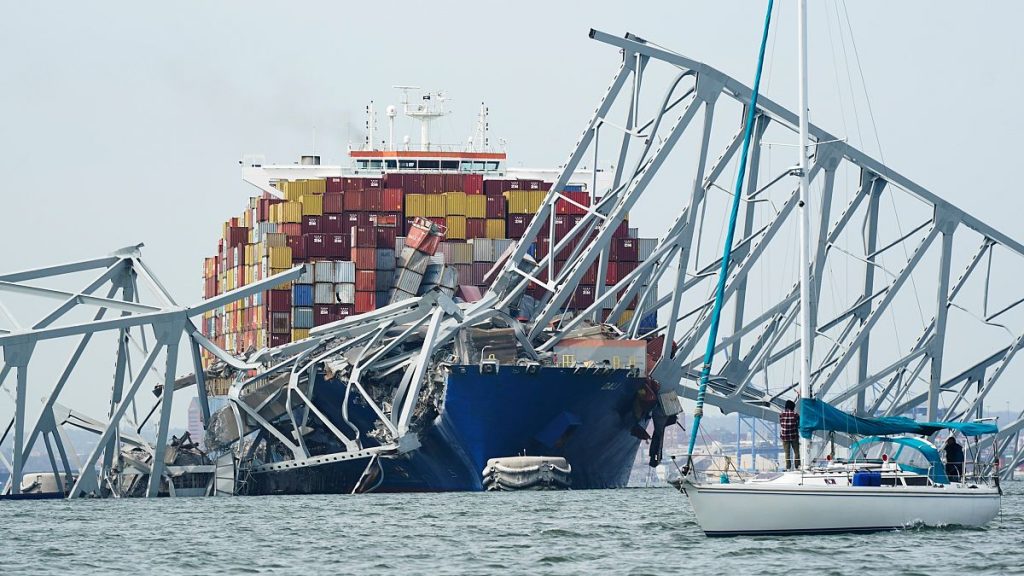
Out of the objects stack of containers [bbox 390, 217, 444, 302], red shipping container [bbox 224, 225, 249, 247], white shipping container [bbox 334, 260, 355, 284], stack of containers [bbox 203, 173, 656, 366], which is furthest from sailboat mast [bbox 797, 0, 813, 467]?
red shipping container [bbox 224, 225, 249, 247]

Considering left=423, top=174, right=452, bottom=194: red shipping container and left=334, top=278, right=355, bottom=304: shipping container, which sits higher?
left=423, top=174, right=452, bottom=194: red shipping container

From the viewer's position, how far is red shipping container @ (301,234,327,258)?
84188mm

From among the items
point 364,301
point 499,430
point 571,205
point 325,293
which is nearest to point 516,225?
point 571,205

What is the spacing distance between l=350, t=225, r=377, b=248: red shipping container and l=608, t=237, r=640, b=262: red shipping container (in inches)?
419

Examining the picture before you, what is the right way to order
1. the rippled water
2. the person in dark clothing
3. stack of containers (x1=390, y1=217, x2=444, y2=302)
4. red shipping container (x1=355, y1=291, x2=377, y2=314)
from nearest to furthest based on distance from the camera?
the rippled water < the person in dark clothing < stack of containers (x1=390, y1=217, x2=444, y2=302) < red shipping container (x1=355, y1=291, x2=377, y2=314)

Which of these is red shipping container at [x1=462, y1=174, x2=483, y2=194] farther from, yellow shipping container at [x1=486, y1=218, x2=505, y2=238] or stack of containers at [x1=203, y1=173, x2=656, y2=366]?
yellow shipping container at [x1=486, y1=218, x2=505, y2=238]

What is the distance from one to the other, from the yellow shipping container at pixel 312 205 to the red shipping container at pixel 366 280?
791cm

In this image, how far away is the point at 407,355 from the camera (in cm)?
6669

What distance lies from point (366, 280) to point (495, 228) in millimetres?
8601

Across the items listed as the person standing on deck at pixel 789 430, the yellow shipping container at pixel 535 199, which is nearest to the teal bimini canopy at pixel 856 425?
the person standing on deck at pixel 789 430

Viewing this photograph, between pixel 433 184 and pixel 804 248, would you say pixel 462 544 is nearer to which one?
pixel 804 248

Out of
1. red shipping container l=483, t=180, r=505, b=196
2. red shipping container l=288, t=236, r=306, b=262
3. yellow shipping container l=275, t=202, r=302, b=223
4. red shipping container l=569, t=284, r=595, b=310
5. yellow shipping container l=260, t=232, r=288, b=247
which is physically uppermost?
red shipping container l=483, t=180, r=505, b=196

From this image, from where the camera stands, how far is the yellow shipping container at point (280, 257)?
83688 millimetres

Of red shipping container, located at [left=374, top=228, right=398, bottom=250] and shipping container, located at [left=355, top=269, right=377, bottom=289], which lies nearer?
shipping container, located at [left=355, top=269, right=377, bottom=289]
